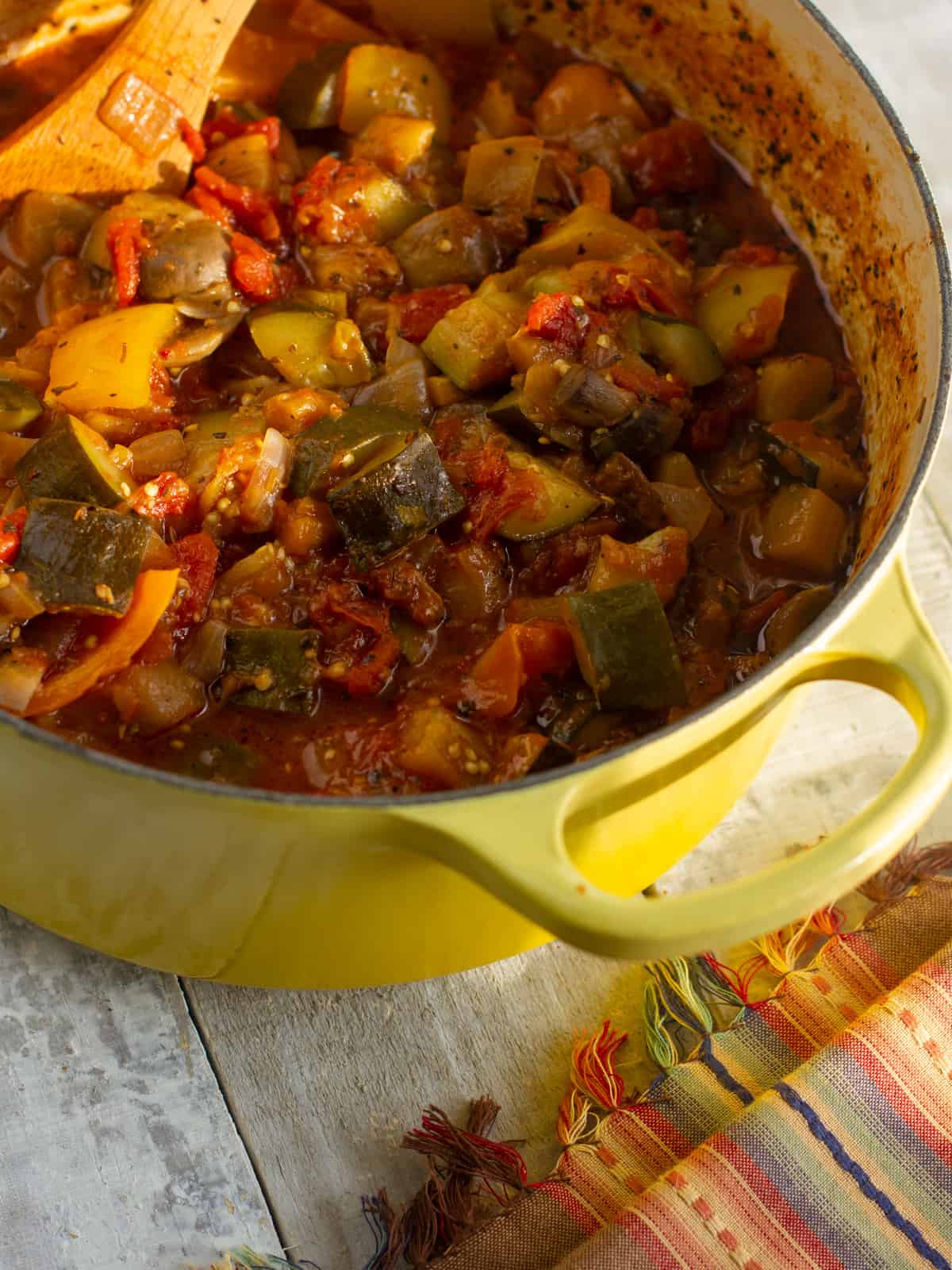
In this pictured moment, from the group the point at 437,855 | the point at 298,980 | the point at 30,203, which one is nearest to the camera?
the point at 437,855

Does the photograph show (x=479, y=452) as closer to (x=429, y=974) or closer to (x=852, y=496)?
(x=852, y=496)

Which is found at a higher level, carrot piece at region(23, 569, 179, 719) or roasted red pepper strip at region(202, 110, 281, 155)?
roasted red pepper strip at region(202, 110, 281, 155)

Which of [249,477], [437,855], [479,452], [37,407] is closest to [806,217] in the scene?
[479,452]

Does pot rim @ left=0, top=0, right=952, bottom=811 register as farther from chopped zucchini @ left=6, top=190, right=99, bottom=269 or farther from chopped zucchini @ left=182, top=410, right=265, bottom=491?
chopped zucchini @ left=6, top=190, right=99, bottom=269

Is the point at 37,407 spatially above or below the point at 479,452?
below

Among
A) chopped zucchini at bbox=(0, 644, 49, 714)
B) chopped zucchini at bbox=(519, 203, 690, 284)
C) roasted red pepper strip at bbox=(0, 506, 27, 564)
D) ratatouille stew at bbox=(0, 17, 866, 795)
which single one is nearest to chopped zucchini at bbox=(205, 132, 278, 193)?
ratatouille stew at bbox=(0, 17, 866, 795)

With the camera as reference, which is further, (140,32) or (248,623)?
(140,32)

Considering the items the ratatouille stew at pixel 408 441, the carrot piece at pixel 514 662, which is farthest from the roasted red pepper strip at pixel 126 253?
the carrot piece at pixel 514 662
